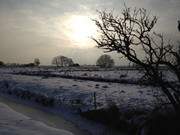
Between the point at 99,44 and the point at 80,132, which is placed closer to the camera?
the point at 99,44

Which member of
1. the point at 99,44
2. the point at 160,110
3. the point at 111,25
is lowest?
the point at 160,110

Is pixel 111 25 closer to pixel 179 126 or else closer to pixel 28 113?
pixel 179 126

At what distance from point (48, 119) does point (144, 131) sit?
7170 millimetres

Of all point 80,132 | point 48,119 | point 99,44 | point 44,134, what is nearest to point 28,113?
point 48,119

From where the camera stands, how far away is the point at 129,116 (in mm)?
15359

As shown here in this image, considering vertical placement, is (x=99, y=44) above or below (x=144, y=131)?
above

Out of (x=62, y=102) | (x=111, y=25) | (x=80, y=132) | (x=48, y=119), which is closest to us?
(x=111, y=25)

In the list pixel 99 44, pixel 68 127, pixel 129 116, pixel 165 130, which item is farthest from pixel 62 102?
pixel 165 130

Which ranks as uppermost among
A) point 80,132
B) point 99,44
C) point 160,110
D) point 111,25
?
point 111,25

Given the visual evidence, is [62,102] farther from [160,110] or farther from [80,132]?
[160,110]

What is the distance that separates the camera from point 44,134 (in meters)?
12.8

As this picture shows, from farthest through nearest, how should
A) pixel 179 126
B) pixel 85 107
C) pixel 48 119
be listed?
pixel 85 107 → pixel 48 119 → pixel 179 126

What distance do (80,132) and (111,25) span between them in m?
5.85

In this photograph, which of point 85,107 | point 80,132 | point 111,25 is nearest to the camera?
point 111,25
